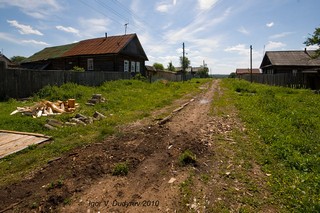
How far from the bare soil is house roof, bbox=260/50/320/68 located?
35.0 meters

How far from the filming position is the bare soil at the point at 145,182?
2975 millimetres

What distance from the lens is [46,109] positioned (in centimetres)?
874

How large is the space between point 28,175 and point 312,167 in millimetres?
5314

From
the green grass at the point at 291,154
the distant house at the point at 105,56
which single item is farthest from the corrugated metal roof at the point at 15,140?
the distant house at the point at 105,56

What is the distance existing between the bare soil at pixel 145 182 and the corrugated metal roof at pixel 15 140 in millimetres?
1418

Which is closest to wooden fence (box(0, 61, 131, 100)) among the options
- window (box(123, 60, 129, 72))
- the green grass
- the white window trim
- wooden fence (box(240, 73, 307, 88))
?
window (box(123, 60, 129, 72))

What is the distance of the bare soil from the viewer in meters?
2.97

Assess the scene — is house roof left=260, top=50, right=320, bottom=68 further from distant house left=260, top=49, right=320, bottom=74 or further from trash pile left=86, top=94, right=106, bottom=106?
trash pile left=86, top=94, right=106, bottom=106

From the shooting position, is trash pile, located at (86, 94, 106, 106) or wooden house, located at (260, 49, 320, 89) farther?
wooden house, located at (260, 49, 320, 89)

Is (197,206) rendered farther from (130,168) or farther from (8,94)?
(8,94)

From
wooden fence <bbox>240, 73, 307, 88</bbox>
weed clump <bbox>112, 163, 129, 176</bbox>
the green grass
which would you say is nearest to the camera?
the green grass

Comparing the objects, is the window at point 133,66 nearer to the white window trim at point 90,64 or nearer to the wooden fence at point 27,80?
the white window trim at point 90,64

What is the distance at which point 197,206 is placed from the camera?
295 cm

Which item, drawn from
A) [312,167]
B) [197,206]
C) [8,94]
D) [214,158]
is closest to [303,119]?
[312,167]
